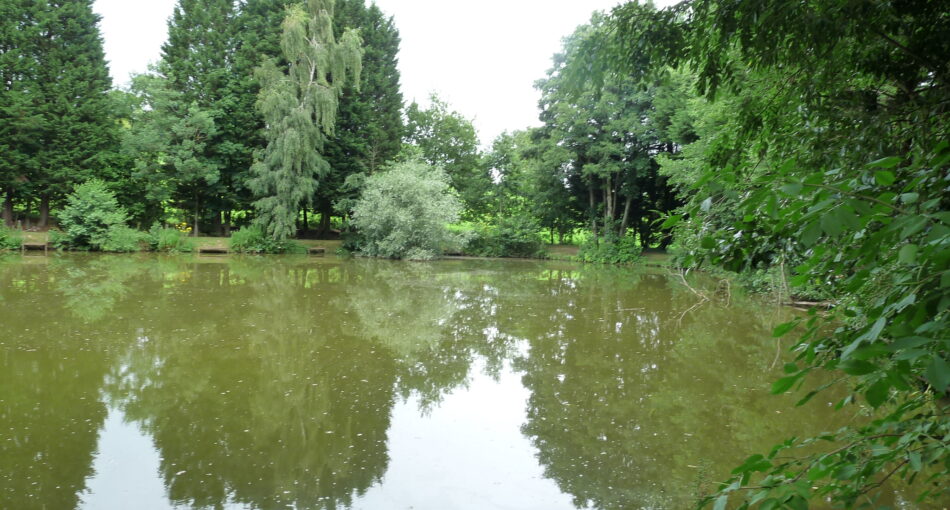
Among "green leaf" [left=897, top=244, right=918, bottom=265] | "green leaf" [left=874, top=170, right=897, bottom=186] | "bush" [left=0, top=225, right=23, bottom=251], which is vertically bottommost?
"bush" [left=0, top=225, right=23, bottom=251]

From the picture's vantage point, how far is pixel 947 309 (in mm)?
1042

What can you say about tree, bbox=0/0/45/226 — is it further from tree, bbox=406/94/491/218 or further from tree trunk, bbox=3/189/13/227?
tree, bbox=406/94/491/218

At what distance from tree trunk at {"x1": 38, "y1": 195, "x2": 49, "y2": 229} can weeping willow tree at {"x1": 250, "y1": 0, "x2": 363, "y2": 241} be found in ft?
31.4

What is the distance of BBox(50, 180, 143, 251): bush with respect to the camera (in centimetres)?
2308

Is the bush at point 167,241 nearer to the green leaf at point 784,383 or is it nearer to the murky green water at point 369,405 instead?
the murky green water at point 369,405

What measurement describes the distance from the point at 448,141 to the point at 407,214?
14317mm

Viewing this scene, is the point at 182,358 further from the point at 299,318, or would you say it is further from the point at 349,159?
the point at 349,159

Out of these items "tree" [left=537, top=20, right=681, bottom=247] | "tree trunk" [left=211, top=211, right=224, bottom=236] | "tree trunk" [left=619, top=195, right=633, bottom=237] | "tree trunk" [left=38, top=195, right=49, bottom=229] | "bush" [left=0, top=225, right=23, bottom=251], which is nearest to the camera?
"bush" [left=0, top=225, right=23, bottom=251]

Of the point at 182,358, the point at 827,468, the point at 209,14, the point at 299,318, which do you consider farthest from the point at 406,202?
the point at 827,468

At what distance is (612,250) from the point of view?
28281 millimetres

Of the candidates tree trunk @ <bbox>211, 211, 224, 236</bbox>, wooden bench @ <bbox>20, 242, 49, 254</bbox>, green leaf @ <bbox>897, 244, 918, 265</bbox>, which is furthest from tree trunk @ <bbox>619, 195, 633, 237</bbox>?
green leaf @ <bbox>897, 244, 918, 265</bbox>

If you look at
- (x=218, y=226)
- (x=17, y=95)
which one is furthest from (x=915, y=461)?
(x=218, y=226)

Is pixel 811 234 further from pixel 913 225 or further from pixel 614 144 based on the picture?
pixel 614 144

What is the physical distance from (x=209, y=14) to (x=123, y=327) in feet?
82.0
